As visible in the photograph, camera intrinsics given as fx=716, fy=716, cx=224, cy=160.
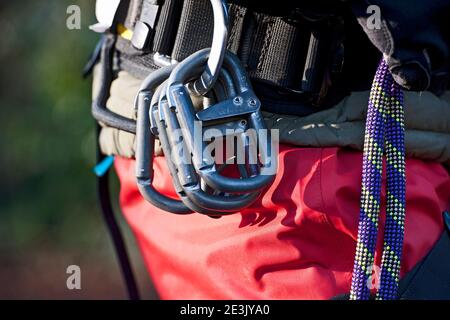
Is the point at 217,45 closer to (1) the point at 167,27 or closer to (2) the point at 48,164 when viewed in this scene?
(1) the point at 167,27

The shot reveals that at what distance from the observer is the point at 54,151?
2545 millimetres

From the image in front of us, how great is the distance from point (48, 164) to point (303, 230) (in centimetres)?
182

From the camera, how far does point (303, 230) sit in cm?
90

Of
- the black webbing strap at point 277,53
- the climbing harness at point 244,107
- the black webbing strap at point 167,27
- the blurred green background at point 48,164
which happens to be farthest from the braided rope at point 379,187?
the blurred green background at point 48,164

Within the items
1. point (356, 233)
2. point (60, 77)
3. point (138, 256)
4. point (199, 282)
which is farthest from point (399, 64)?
point (138, 256)

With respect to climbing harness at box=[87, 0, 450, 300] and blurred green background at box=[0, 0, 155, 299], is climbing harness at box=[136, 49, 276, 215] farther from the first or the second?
blurred green background at box=[0, 0, 155, 299]

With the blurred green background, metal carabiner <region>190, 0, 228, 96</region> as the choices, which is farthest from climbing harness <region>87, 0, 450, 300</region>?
the blurred green background

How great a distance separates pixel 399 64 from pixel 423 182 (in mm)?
189

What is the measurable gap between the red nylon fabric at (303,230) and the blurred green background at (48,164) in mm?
1504

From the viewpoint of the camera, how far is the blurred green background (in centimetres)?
242

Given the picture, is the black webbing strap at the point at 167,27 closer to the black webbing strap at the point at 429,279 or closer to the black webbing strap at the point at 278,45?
the black webbing strap at the point at 278,45

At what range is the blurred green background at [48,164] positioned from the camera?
7.95ft

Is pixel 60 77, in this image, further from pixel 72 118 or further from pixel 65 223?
pixel 65 223

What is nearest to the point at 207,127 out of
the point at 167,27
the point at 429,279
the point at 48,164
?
the point at 167,27
